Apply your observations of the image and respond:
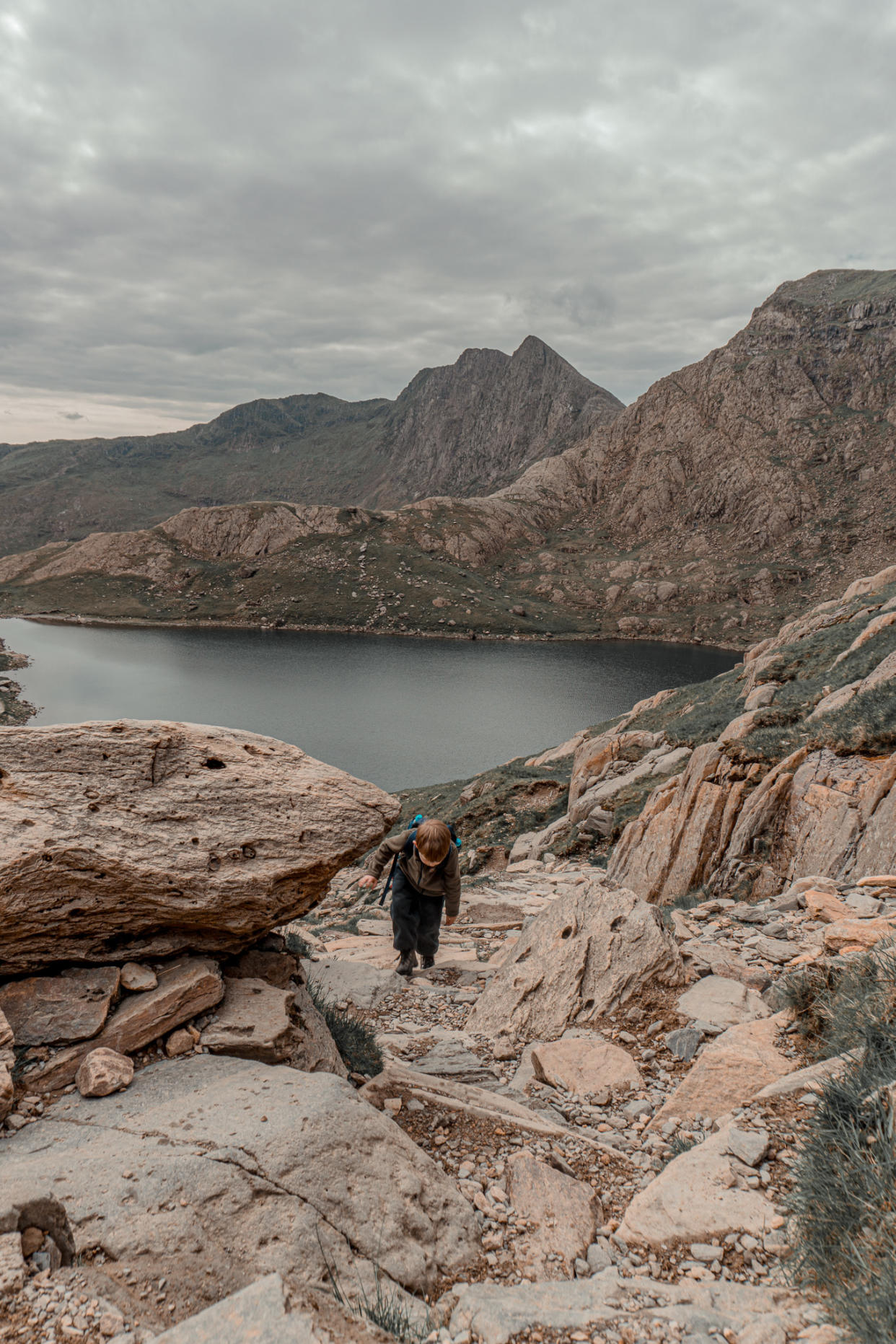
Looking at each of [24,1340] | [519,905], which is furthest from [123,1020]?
[519,905]

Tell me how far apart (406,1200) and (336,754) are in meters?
46.8

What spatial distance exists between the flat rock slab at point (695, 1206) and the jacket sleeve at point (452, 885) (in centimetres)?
470

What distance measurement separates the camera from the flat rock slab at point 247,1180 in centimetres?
368

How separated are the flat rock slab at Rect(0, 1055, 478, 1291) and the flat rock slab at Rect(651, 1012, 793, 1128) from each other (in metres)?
2.15

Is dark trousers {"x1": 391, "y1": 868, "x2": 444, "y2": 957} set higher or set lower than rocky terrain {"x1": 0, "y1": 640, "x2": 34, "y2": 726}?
higher

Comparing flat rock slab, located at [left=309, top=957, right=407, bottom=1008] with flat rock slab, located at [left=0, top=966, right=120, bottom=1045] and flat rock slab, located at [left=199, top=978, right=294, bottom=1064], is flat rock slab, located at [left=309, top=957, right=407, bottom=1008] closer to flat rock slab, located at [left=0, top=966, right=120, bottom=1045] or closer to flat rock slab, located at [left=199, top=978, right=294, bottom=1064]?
flat rock slab, located at [left=199, top=978, right=294, bottom=1064]

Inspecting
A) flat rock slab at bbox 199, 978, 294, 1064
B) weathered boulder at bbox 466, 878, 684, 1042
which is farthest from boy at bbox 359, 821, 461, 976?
flat rock slab at bbox 199, 978, 294, 1064

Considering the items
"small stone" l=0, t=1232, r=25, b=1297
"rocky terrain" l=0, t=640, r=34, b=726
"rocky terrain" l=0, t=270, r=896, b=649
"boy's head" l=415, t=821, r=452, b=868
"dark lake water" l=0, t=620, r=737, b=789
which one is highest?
"rocky terrain" l=0, t=270, r=896, b=649

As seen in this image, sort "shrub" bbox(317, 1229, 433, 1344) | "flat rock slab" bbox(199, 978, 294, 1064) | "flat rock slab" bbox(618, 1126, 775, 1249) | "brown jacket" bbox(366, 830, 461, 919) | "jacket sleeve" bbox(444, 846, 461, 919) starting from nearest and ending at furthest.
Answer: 1. "shrub" bbox(317, 1229, 433, 1344)
2. "flat rock slab" bbox(618, 1126, 775, 1249)
3. "flat rock slab" bbox(199, 978, 294, 1064)
4. "brown jacket" bbox(366, 830, 461, 919)
5. "jacket sleeve" bbox(444, 846, 461, 919)

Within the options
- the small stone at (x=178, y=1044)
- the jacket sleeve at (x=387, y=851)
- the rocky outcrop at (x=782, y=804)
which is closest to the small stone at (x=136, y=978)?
the small stone at (x=178, y=1044)

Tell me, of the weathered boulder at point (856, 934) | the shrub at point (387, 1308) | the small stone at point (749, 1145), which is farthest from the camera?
the weathered boulder at point (856, 934)

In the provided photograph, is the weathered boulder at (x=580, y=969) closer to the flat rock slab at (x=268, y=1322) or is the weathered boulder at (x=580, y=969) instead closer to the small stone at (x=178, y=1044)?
the small stone at (x=178, y=1044)

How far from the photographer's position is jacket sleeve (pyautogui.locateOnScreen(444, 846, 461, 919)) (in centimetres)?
894

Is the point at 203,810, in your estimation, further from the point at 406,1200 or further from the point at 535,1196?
the point at 535,1196
